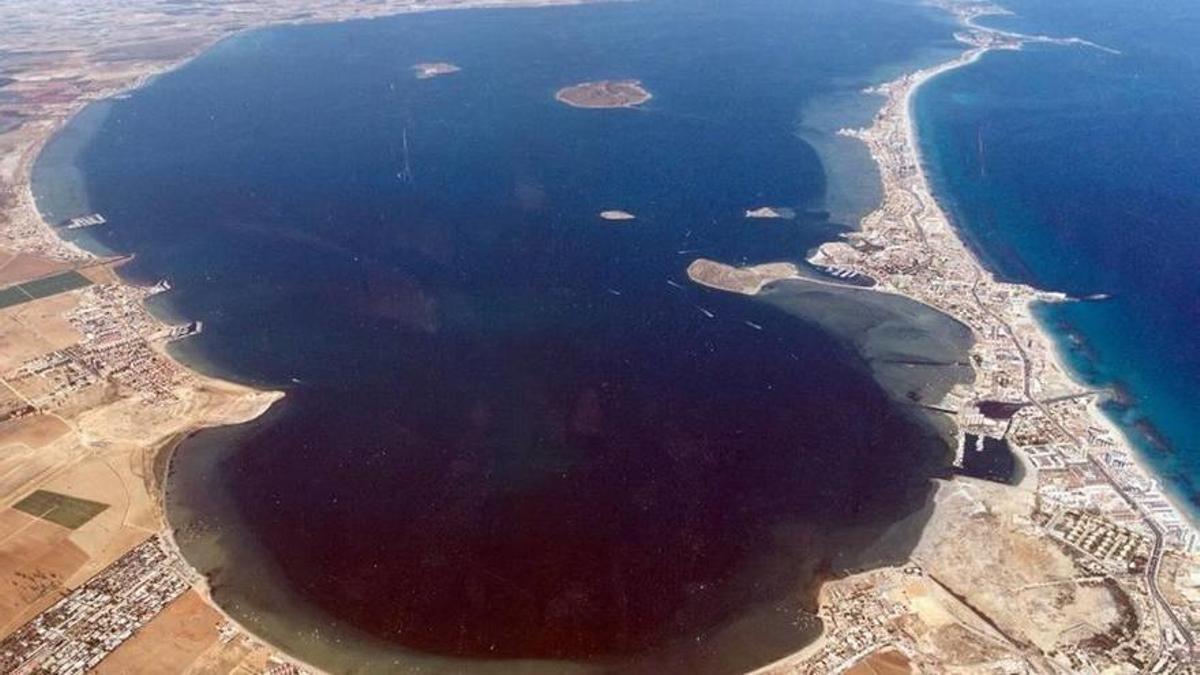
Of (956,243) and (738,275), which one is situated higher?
(956,243)

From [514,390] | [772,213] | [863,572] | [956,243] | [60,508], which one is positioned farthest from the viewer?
[772,213]

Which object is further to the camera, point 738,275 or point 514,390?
point 738,275

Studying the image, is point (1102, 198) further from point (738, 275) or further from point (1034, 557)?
point (1034, 557)

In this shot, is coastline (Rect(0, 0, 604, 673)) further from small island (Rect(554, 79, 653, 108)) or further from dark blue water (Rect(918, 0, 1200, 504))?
small island (Rect(554, 79, 653, 108))

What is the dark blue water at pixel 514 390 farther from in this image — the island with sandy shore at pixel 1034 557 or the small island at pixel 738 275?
the island with sandy shore at pixel 1034 557

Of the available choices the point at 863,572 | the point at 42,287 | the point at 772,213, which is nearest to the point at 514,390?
the point at 863,572

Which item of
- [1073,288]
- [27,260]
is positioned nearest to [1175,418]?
[1073,288]

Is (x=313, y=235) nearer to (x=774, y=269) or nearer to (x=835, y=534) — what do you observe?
(x=774, y=269)
